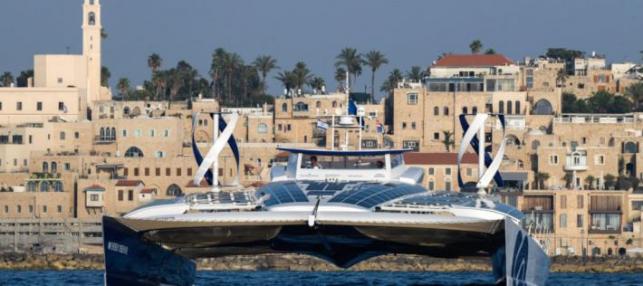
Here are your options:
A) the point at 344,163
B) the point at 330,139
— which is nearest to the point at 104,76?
the point at 330,139

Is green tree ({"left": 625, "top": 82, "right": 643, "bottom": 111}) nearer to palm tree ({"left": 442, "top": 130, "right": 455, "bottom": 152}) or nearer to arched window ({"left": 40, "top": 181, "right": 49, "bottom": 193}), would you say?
palm tree ({"left": 442, "top": 130, "right": 455, "bottom": 152})

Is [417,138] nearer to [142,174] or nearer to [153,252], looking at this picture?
[142,174]

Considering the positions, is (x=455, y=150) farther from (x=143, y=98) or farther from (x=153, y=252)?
(x=153, y=252)

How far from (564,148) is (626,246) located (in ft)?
46.9

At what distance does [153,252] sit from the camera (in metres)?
51.1

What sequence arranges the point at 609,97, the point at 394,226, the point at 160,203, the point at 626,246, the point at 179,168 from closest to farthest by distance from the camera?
the point at 394,226 < the point at 160,203 < the point at 626,246 < the point at 179,168 < the point at 609,97

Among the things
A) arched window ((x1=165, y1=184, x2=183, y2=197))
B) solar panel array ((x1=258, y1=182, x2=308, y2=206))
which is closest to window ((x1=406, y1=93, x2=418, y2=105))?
arched window ((x1=165, y1=184, x2=183, y2=197))

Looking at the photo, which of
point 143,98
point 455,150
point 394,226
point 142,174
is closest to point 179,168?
point 142,174

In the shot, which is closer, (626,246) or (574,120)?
(626,246)

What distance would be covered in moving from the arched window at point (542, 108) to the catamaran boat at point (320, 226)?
73.6 metres

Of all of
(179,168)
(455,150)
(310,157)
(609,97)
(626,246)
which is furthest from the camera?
(609,97)

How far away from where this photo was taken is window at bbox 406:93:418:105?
12444 centimetres

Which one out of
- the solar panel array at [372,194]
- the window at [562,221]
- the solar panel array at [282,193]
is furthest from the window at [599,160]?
the solar panel array at [282,193]

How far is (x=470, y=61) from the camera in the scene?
133125 millimetres
